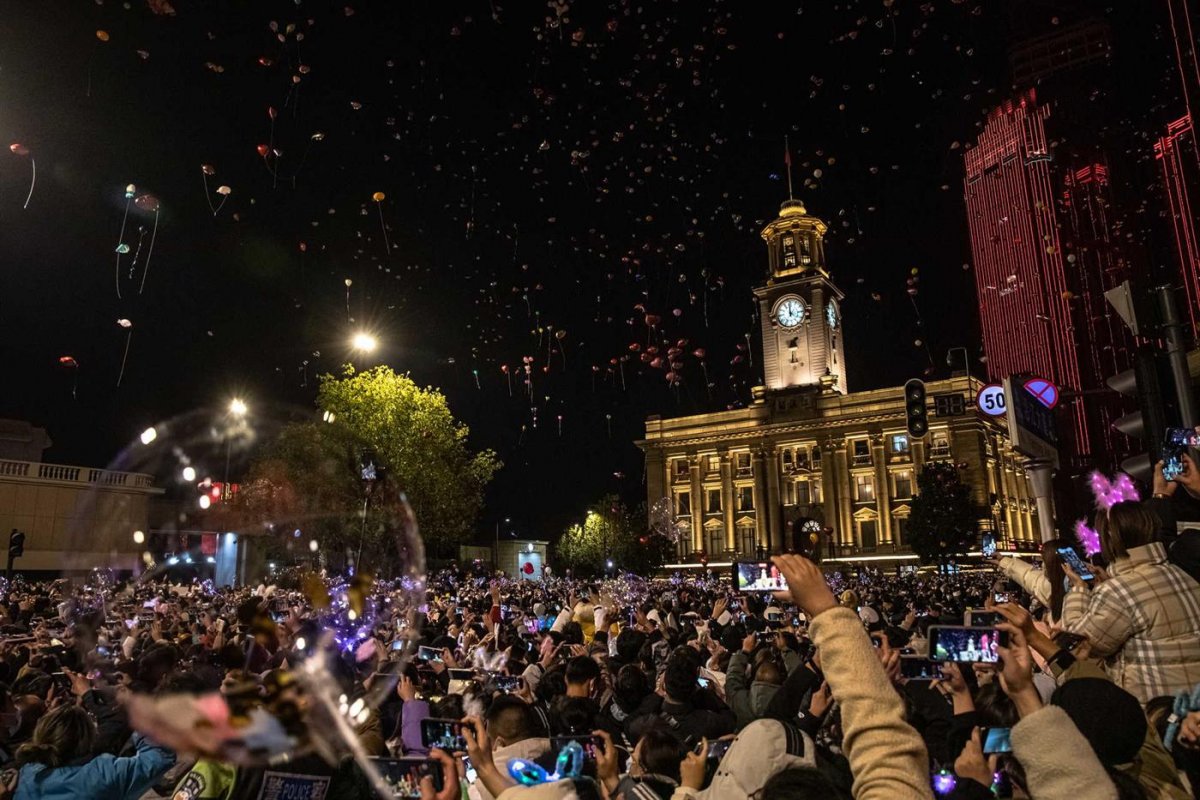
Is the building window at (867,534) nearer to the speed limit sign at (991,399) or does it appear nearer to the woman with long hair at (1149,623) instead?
the speed limit sign at (991,399)

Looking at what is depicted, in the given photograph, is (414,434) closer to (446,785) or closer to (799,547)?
(446,785)

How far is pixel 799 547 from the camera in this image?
75750mm

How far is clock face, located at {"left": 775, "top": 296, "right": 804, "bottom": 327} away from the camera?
262 ft

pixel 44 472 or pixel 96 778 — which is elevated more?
pixel 44 472

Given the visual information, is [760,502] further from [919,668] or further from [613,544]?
[919,668]

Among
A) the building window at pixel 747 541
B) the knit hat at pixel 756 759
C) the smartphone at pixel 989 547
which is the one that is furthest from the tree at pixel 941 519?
the knit hat at pixel 756 759

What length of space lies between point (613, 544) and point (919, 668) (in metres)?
73.2

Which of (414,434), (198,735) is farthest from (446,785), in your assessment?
(414,434)

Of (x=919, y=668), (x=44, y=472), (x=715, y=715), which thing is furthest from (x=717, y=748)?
(x=44, y=472)

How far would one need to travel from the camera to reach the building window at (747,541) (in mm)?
77812

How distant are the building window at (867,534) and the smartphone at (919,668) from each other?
232 feet

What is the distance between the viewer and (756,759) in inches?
113

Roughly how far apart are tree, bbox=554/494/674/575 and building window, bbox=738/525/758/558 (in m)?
7.89

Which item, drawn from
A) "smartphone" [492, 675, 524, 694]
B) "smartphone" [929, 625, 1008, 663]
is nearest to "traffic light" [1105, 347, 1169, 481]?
"smartphone" [929, 625, 1008, 663]
